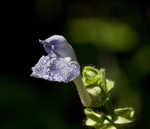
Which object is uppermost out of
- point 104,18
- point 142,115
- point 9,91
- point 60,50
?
point 104,18

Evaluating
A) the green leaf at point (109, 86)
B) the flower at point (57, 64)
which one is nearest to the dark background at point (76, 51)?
the green leaf at point (109, 86)

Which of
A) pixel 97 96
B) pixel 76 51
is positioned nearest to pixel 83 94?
pixel 97 96

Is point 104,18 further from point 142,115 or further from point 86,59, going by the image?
point 142,115

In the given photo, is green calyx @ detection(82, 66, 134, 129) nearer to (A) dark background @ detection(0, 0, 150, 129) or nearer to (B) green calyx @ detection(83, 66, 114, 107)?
(B) green calyx @ detection(83, 66, 114, 107)

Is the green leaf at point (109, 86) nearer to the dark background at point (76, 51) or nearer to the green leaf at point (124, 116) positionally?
the green leaf at point (124, 116)

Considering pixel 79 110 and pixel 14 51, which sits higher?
pixel 14 51

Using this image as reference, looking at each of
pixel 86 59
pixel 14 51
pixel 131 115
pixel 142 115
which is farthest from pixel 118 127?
pixel 14 51
